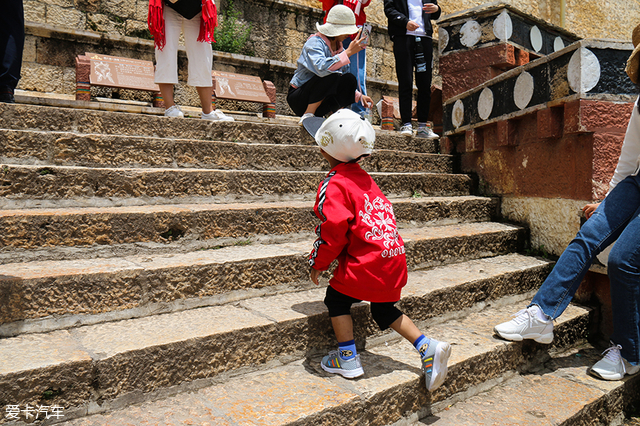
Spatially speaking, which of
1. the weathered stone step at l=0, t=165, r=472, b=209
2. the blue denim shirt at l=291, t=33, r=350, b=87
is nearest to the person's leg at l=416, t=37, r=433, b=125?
the blue denim shirt at l=291, t=33, r=350, b=87

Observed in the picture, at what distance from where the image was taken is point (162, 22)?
12.8 feet

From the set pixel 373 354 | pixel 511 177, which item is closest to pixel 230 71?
pixel 511 177

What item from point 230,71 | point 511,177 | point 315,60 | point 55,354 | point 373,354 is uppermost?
point 230,71

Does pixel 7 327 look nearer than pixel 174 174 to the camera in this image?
Yes

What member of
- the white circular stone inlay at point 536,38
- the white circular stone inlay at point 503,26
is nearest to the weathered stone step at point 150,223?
the white circular stone inlay at point 503,26

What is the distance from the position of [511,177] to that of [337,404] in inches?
117

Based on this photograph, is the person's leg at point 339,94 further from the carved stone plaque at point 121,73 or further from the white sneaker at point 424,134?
the carved stone plaque at point 121,73

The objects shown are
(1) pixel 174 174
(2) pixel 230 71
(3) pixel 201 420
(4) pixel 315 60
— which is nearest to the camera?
(3) pixel 201 420

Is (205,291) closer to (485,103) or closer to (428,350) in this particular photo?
(428,350)

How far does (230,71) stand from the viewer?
7387mm

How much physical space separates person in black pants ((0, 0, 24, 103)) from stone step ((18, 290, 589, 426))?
2.37 m

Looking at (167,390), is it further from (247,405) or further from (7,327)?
(7,327)

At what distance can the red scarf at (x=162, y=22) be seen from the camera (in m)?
3.87

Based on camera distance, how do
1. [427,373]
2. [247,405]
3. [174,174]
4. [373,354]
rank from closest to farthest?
[247,405] < [427,373] < [373,354] < [174,174]
